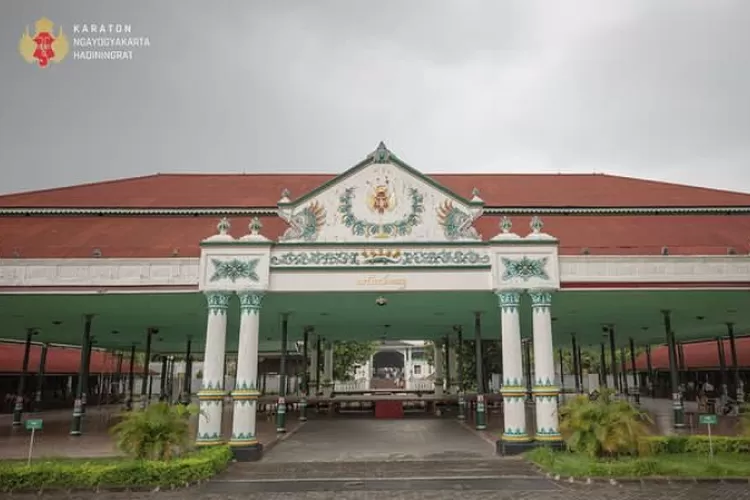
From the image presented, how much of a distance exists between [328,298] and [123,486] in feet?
21.6

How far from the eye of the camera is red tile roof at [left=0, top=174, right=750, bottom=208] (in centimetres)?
1752

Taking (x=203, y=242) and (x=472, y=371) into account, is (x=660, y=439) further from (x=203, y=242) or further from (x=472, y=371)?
(x=472, y=371)

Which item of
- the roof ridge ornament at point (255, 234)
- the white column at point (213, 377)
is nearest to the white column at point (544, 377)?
the roof ridge ornament at point (255, 234)

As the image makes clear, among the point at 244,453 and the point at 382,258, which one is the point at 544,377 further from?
the point at 244,453

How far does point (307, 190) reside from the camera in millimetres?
19297

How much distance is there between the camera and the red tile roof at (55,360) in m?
26.8

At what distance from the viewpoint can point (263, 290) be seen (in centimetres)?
1329

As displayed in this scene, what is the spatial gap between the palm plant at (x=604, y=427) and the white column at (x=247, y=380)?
284 inches

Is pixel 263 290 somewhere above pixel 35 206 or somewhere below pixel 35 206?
below

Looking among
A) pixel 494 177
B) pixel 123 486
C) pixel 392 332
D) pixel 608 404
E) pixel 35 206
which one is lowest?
pixel 123 486

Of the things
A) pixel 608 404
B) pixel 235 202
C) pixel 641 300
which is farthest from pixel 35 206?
pixel 641 300

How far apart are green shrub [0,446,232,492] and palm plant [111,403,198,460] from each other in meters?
0.27

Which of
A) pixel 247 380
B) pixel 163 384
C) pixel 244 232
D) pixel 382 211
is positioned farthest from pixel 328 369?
pixel 382 211

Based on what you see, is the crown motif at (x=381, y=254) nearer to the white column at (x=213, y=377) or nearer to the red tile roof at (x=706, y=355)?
the white column at (x=213, y=377)
